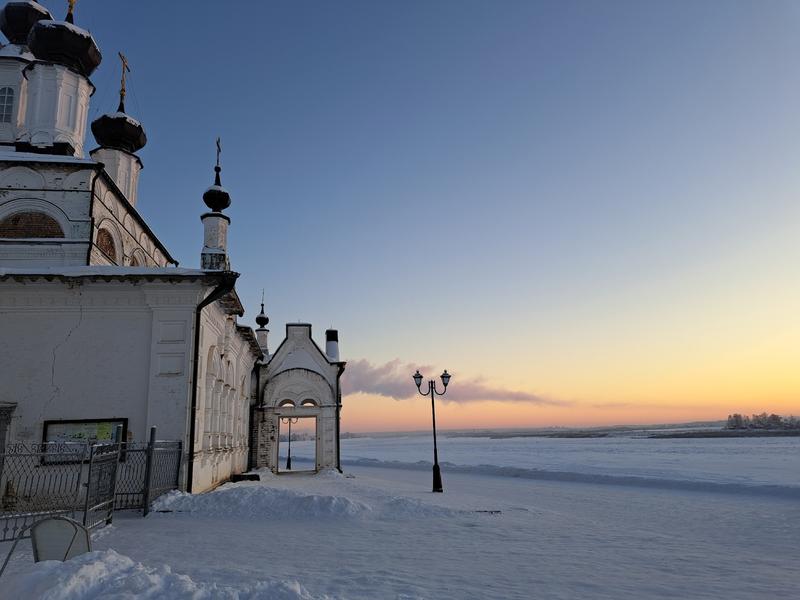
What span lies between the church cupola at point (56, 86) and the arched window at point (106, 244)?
2.85m

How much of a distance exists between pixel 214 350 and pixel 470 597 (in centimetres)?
1085

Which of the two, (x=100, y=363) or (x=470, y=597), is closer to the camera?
(x=470, y=597)

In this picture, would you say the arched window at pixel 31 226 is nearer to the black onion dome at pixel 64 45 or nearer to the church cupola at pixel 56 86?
the church cupola at pixel 56 86

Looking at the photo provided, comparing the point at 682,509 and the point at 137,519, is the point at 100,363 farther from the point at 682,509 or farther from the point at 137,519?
the point at 682,509

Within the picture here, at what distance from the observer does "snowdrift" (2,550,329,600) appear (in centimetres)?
489

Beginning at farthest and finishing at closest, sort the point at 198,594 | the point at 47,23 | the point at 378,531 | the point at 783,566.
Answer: the point at 47,23 → the point at 378,531 → the point at 783,566 → the point at 198,594

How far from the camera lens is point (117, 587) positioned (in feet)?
16.6

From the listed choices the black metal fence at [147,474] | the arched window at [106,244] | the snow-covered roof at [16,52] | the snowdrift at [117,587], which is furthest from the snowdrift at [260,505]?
the snow-covered roof at [16,52]

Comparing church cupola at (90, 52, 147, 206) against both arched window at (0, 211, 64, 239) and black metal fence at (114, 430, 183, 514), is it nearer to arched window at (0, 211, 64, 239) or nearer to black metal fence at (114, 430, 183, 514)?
arched window at (0, 211, 64, 239)

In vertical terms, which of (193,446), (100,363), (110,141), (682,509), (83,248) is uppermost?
(110,141)

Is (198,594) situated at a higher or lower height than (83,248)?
lower

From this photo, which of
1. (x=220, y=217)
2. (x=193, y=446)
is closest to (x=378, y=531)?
(x=193, y=446)

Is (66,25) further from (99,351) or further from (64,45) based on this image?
(99,351)

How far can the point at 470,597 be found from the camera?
5840 millimetres
